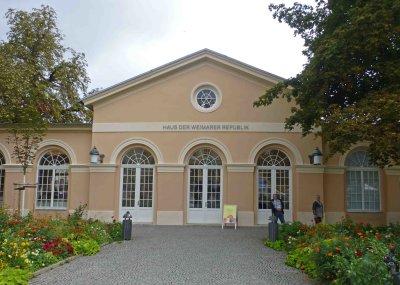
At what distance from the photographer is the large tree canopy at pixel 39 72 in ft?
68.8

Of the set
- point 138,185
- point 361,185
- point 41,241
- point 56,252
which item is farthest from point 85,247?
point 361,185

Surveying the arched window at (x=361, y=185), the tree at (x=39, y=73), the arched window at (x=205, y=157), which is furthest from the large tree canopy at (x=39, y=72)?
the arched window at (x=361, y=185)

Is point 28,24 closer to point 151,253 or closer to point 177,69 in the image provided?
point 177,69

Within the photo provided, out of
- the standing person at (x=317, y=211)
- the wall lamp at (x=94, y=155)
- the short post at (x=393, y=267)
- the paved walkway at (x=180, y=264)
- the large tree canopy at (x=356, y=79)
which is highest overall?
the large tree canopy at (x=356, y=79)

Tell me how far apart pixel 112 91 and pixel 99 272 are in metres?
11.7

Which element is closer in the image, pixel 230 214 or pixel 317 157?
pixel 230 214

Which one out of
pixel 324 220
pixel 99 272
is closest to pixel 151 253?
pixel 99 272

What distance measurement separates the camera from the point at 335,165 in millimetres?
18984

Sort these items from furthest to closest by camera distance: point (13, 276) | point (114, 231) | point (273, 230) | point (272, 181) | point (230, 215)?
point (272, 181)
point (230, 215)
point (114, 231)
point (273, 230)
point (13, 276)

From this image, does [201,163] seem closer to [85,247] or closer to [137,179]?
[137,179]

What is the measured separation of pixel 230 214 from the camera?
701 inches

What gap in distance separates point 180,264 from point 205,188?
9156 millimetres

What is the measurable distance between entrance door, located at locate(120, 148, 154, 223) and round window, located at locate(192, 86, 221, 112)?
10.1ft

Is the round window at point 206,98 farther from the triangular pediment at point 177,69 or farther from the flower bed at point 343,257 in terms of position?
the flower bed at point 343,257
